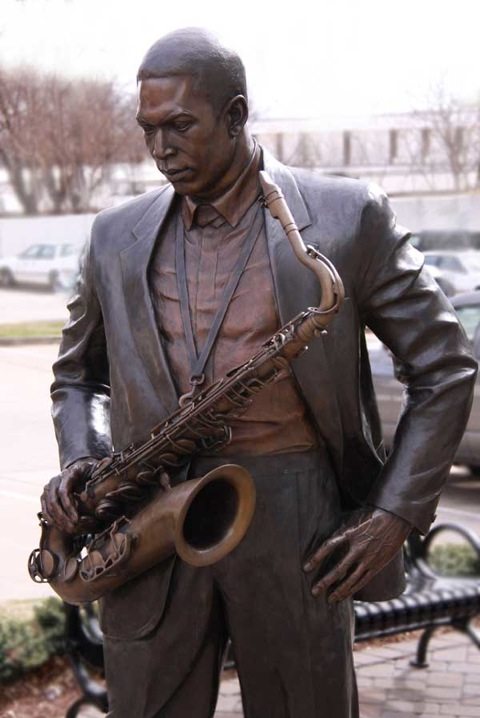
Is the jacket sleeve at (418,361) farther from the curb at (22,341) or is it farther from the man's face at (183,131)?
the curb at (22,341)

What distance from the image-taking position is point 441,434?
3.08 meters

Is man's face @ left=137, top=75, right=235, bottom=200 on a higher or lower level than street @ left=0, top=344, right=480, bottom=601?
higher

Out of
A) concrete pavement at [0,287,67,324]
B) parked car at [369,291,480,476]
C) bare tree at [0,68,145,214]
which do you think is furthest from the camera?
concrete pavement at [0,287,67,324]

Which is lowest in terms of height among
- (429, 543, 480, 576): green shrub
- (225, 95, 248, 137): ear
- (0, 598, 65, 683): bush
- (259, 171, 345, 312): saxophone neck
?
(429, 543, 480, 576): green shrub

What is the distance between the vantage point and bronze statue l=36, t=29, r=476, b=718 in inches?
119

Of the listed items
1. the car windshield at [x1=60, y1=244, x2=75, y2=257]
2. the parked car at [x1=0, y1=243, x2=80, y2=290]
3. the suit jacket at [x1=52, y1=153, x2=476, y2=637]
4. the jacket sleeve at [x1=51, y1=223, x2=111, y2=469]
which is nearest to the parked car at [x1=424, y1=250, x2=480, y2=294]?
the car windshield at [x1=60, y1=244, x2=75, y2=257]

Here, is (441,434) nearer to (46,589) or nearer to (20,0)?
(46,589)

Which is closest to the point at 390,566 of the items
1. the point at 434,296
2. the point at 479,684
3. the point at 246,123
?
the point at 434,296

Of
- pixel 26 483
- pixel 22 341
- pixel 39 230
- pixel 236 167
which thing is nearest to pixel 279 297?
pixel 236 167

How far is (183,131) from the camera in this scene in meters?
2.90

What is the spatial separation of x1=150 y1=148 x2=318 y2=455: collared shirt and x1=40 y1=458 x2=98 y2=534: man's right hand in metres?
0.31

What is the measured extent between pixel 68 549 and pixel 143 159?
53.9ft

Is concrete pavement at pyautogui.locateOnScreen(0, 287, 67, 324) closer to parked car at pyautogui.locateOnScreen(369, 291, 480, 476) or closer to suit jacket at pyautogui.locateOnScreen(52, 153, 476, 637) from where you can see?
parked car at pyautogui.locateOnScreen(369, 291, 480, 476)

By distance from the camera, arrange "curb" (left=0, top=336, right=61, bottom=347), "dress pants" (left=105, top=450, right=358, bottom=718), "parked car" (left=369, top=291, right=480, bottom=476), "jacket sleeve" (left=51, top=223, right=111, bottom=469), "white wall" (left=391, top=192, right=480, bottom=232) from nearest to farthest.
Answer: "dress pants" (left=105, top=450, right=358, bottom=718) → "jacket sleeve" (left=51, top=223, right=111, bottom=469) → "parked car" (left=369, top=291, right=480, bottom=476) → "curb" (left=0, top=336, right=61, bottom=347) → "white wall" (left=391, top=192, right=480, bottom=232)
